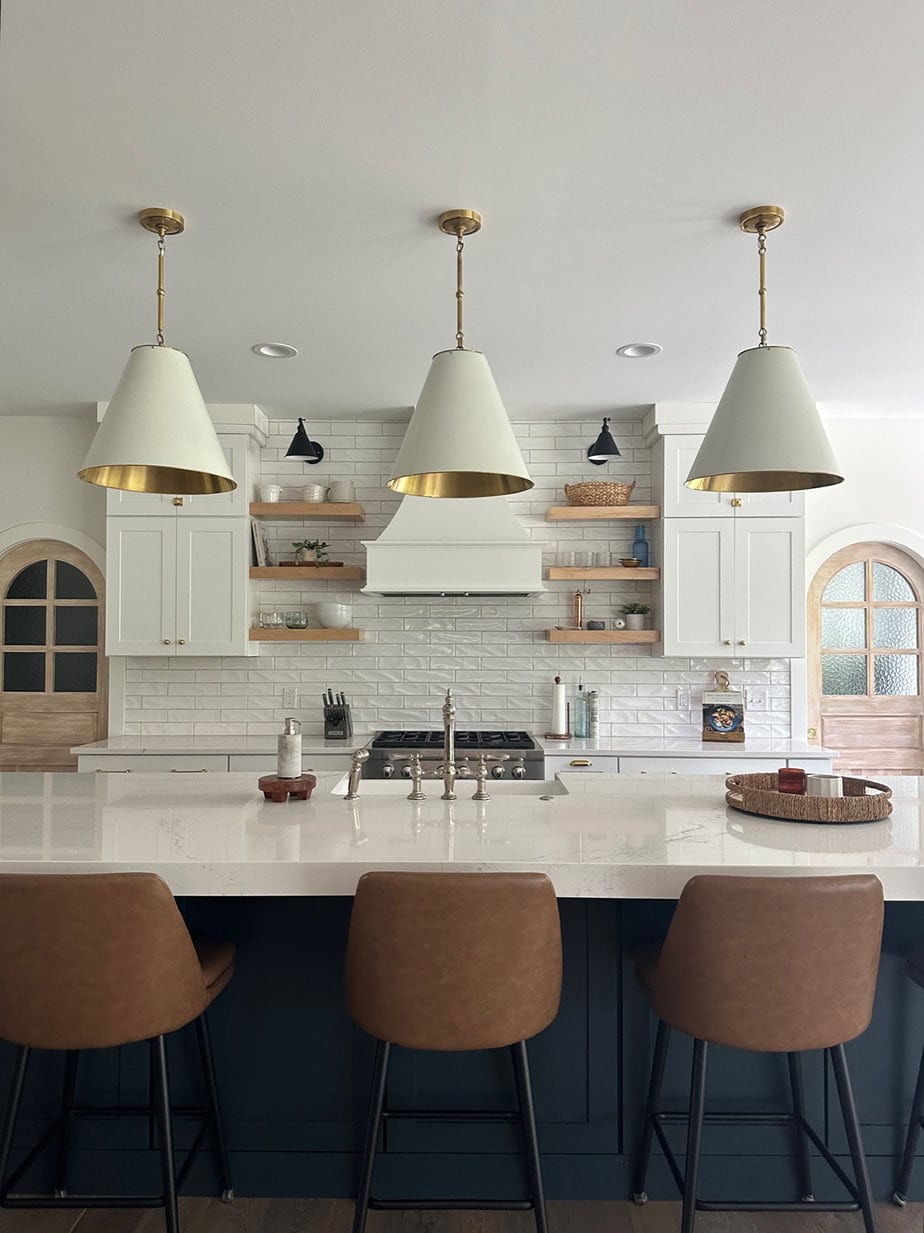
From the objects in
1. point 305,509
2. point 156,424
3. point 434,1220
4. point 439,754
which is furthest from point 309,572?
point 434,1220

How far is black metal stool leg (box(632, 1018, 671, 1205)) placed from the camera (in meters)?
2.16

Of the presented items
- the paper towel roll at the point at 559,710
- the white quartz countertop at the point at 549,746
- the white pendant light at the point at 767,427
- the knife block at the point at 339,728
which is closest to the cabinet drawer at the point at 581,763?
the white quartz countertop at the point at 549,746

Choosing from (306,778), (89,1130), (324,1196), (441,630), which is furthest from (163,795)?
(441,630)

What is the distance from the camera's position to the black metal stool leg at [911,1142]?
221 centimetres

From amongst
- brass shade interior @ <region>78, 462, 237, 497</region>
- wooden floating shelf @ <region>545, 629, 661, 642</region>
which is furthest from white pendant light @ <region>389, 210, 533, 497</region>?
wooden floating shelf @ <region>545, 629, 661, 642</region>

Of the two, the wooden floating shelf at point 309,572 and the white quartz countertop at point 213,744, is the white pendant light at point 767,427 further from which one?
the wooden floating shelf at point 309,572

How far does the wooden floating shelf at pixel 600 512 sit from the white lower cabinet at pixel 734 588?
5.2 inches

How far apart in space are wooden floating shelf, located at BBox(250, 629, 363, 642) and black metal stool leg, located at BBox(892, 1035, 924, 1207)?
3344 mm

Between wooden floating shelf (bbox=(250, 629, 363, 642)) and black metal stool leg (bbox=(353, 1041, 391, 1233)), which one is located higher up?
wooden floating shelf (bbox=(250, 629, 363, 642))

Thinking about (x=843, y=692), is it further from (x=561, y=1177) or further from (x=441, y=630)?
(x=561, y=1177)

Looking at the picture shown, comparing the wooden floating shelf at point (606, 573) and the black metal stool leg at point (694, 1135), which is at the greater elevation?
the wooden floating shelf at point (606, 573)

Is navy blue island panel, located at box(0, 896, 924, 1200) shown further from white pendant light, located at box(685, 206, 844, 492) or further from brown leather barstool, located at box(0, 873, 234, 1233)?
white pendant light, located at box(685, 206, 844, 492)

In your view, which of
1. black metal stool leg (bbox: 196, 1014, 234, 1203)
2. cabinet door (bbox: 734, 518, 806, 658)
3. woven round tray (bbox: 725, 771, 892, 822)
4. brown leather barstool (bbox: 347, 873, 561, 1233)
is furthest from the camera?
cabinet door (bbox: 734, 518, 806, 658)

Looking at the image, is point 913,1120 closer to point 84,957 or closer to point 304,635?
point 84,957
